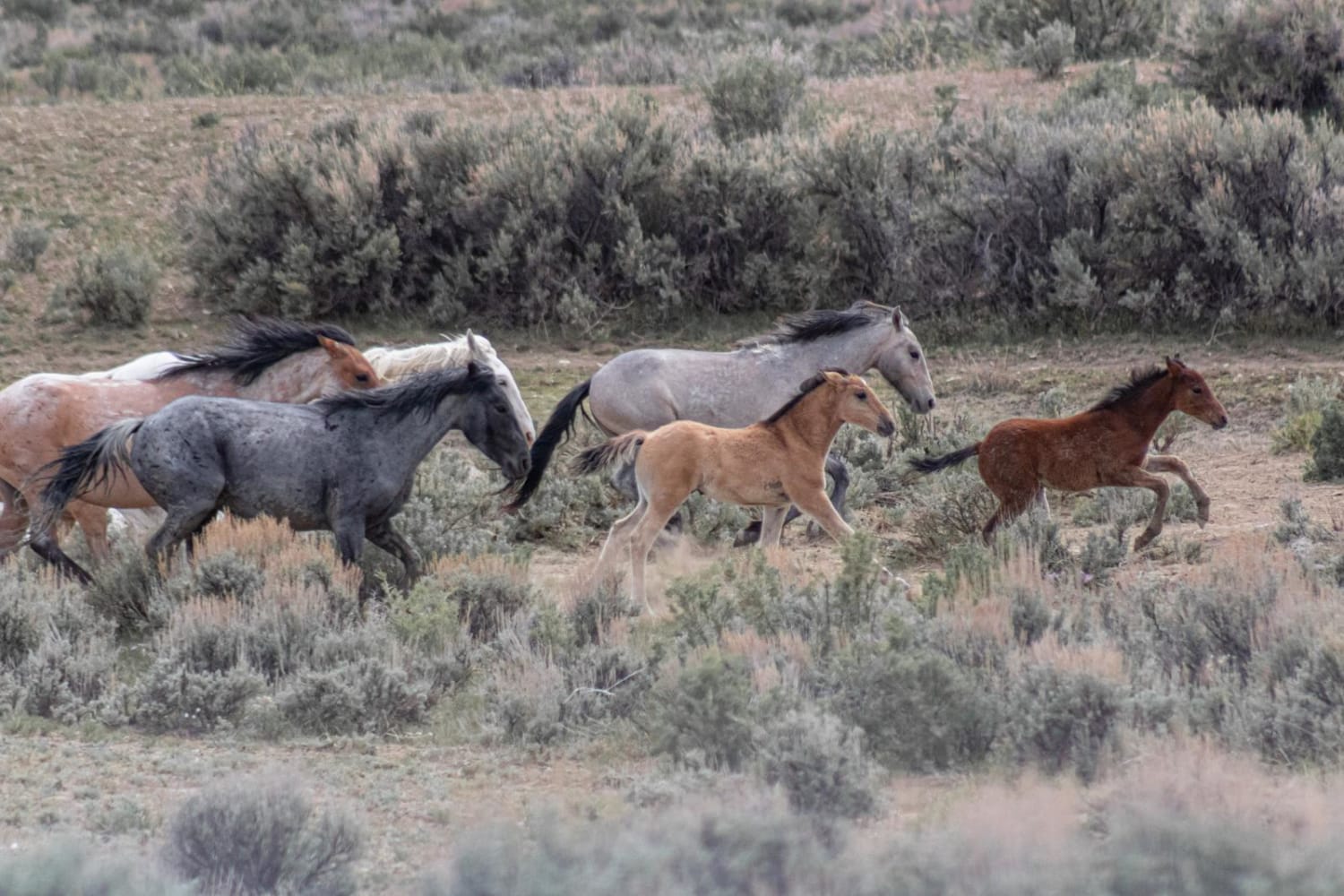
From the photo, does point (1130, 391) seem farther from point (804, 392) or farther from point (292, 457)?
point (292, 457)

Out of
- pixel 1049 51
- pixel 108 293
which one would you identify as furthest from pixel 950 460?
pixel 1049 51

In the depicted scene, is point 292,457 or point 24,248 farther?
point 24,248

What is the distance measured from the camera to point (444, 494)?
1185cm

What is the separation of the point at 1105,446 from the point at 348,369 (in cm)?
415

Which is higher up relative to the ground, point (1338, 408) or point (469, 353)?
point (469, 353)

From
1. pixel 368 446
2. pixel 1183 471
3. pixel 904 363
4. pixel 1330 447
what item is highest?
pixel 368 446

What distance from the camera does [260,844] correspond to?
205 inches

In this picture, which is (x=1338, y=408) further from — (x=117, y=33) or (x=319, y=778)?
(x=117, y=33)

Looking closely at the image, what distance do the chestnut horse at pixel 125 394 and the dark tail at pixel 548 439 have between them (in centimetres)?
103

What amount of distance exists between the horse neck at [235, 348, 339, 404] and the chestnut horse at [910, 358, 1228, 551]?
146 inches

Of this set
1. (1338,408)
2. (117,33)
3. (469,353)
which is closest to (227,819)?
(469,353)

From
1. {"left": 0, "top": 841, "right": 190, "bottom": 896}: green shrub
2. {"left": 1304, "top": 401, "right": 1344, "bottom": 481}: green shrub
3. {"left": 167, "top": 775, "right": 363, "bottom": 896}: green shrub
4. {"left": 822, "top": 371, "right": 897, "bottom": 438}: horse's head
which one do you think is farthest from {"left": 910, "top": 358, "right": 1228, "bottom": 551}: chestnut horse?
{"left": 0, "top": 841, "right": 190, "bottom": 896}: green shrub

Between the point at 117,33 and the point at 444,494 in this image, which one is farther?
the point at 117,33

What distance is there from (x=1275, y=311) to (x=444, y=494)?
318 inches
